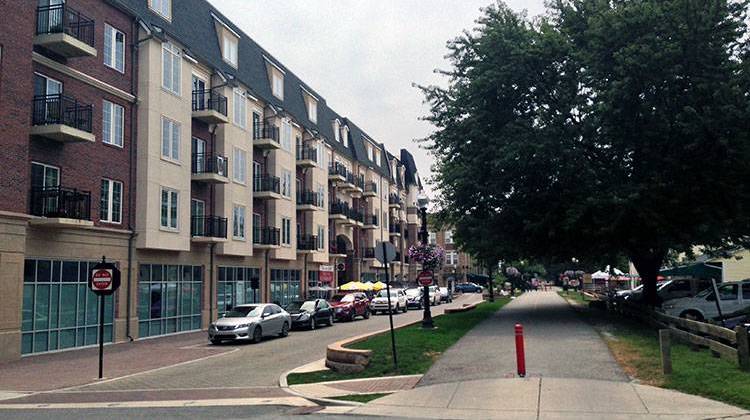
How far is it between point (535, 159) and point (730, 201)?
20.3ft

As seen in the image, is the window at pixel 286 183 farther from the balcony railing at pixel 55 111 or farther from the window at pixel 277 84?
the balcony railing at pixel 55 111

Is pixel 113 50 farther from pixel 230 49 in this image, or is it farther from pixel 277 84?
pixel 277 84

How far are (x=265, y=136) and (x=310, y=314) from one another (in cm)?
1188

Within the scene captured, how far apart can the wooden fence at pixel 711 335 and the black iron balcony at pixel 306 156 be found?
26.1 metres

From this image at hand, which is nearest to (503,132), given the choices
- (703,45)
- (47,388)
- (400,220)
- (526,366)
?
(703,45)

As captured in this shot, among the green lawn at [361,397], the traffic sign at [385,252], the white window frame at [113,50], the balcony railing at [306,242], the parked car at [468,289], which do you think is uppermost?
the white window frame at [113,50]

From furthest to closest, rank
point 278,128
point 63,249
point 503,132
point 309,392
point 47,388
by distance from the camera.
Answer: point 278,128
point 503,132
point 63,249
point 47,388
point 309,392

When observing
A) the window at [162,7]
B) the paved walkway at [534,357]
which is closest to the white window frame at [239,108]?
the window at [162,7]

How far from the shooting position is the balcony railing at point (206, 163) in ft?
104

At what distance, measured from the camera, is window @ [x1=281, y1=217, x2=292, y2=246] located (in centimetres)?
4103

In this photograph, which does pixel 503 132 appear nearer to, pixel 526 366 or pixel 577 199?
pixel 577 199

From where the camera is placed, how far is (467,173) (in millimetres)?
25516

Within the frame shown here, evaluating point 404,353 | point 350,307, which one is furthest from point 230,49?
point 404,353

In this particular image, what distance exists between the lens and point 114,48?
26.4m
